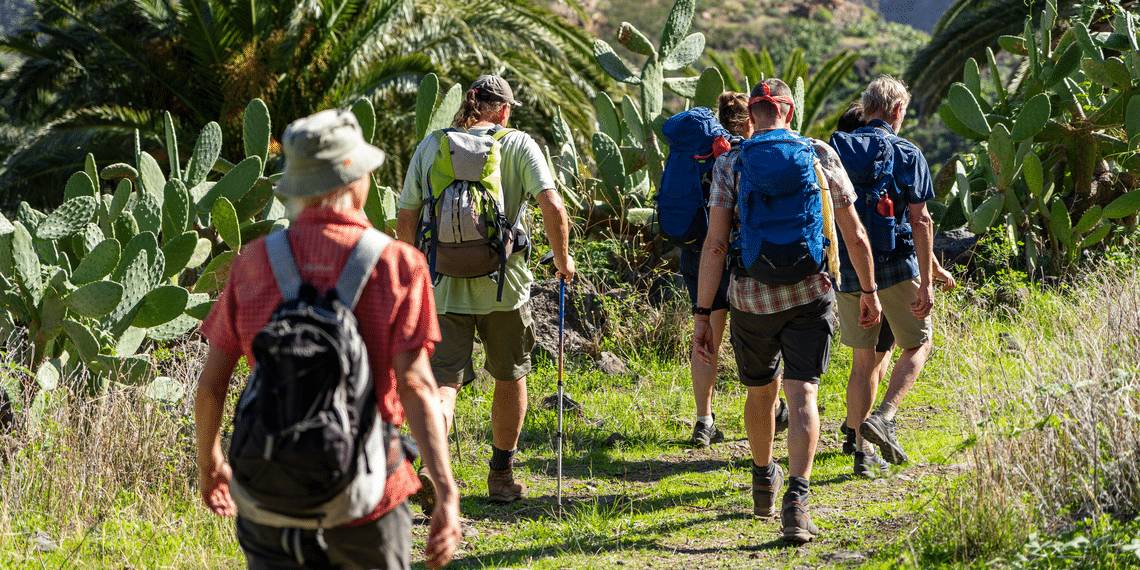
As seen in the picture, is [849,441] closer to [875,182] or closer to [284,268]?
[875,182]

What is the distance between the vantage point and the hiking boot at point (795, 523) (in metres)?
3.53

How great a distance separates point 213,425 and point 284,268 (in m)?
0.44

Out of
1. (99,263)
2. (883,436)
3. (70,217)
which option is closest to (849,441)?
(883,436)

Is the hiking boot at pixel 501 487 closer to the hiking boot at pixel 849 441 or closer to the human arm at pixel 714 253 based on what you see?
the human arm at pixel 714 253

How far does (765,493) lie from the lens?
3.83 metres

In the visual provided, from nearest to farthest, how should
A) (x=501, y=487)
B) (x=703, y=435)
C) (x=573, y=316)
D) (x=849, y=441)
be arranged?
1. (x=501, y=487)
2. (x=849, y=441)
3. (x=703, y=435)
4. (x=573, y=316)

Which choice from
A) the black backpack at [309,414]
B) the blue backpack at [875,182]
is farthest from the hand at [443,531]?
the blue backpack at [875,182]

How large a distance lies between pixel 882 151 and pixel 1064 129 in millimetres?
3967

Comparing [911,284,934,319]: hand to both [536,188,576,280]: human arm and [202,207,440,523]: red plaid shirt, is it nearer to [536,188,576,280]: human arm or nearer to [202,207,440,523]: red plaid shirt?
[536,188,576,280]: human arm

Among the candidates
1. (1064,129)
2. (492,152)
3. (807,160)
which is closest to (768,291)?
(807,160)

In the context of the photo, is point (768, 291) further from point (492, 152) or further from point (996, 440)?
point (492, 152)

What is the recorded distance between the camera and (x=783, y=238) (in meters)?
3.40

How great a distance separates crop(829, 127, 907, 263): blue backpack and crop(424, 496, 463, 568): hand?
272 cm

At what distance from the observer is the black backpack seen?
179 cm
